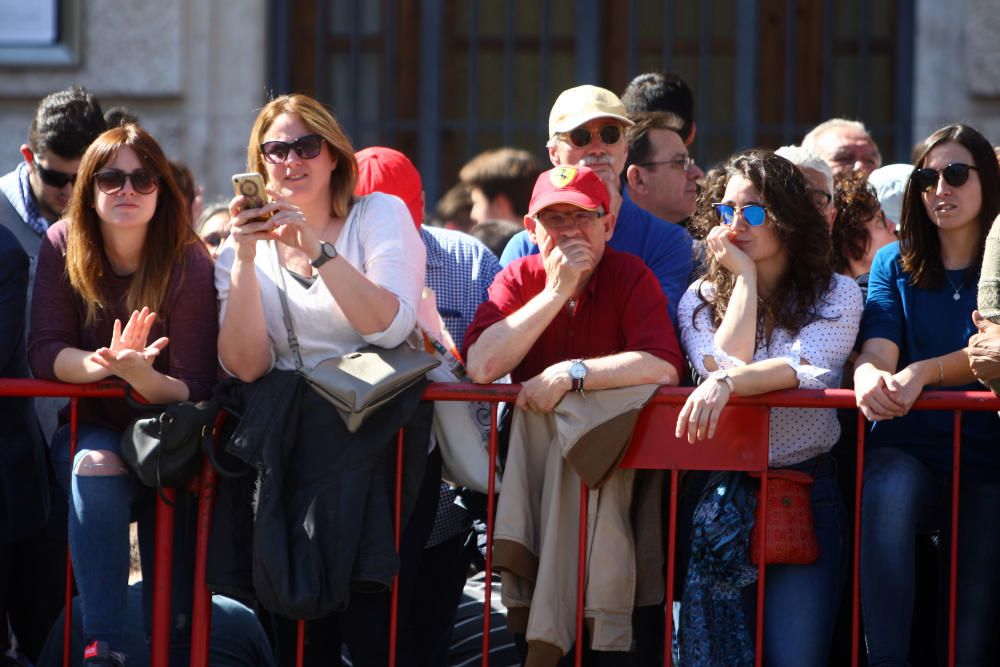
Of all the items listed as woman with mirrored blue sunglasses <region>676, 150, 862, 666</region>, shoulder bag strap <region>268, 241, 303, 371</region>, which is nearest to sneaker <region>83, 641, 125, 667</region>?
shoulder bag strap <region>268, 241, 303, 371</region>

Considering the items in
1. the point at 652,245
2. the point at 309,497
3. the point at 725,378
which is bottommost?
the point at 309,497

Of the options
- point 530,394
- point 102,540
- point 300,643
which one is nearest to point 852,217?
point 530,394

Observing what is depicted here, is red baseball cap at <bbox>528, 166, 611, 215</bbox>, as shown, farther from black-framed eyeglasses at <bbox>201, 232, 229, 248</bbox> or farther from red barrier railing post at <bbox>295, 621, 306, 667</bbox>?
black-framed eyeglasses at <bbox>201, 232, 229, 248</bbox>

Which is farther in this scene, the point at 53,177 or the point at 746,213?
the point at 53,177

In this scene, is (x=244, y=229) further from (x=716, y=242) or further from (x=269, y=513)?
(x=716, y=242)

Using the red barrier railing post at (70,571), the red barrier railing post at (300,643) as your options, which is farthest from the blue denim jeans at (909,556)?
the red barrier railing post at (70,571)

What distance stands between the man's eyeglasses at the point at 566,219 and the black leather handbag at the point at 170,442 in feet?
3.49

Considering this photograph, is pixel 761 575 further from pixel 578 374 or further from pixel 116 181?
pixel 116 181

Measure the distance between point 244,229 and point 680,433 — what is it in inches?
51.8

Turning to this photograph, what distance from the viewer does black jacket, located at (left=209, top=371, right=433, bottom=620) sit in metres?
4.41

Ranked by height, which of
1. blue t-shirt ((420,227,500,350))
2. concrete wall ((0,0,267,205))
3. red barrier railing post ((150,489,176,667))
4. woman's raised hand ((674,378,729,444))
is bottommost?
red barrier railing post ((150,489,176,667))

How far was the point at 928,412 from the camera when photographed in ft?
15.1

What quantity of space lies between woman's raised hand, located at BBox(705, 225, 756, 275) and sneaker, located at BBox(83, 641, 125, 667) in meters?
2.02

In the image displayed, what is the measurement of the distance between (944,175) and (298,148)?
189 cm
